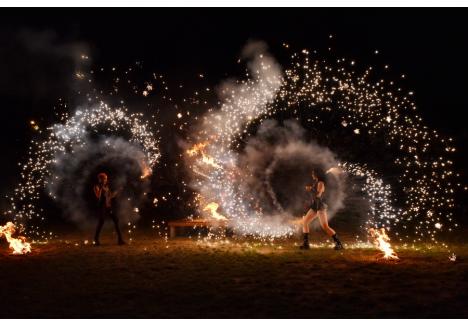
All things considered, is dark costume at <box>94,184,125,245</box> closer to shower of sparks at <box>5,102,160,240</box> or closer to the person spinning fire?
the person spinning fire

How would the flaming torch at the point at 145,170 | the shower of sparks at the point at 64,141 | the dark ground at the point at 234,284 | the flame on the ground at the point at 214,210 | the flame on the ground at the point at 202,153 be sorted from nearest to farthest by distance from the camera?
the dark ground at the point at 234,284
the flame on the ground at the point at 214,210
the flame on the ground at the point at 202,153
the flaming torch at the point at 145,170
the shower of sparks at the point at 64,141

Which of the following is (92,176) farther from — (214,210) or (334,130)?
(334,130)

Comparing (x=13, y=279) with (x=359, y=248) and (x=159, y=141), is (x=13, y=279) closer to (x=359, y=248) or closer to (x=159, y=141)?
(x=359, y=248)

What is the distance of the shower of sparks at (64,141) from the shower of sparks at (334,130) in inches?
145

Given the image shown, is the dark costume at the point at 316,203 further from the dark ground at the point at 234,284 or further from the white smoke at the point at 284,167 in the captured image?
the white smoke at the point at 284,167

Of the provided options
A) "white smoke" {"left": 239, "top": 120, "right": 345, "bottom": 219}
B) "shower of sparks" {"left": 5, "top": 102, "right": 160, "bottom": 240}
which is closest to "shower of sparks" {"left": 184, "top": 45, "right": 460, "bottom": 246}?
"white smoke" {"left": 239, "top": 120, "right": 345, "bottom": 219}

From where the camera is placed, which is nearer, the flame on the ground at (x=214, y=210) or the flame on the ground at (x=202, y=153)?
the flame on the ground at (x=214, y=210)

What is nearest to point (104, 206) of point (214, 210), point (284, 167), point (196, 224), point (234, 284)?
point (196, 224)

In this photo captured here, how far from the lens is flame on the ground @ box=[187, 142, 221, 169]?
1526cm

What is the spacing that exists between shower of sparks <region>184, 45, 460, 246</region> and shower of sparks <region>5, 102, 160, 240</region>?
3.70 metres

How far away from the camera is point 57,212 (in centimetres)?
1945

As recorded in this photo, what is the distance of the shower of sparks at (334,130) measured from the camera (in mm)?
14672

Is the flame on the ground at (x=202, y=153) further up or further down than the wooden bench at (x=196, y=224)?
further up

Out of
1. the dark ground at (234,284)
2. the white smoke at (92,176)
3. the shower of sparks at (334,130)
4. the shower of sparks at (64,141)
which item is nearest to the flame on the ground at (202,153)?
the shower of sparks at (334,130)
